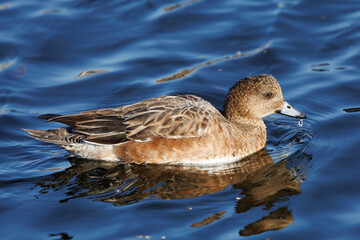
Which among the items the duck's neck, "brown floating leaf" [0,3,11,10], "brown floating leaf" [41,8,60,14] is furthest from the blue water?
the duck's neck

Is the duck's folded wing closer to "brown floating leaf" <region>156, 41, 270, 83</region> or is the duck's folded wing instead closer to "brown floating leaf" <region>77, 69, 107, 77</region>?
"brown floating leaf" <region>156, 41, 270, 83</region>

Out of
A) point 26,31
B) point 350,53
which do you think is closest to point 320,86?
point 350,53

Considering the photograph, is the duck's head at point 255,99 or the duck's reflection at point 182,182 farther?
the duck's head at point 255,99

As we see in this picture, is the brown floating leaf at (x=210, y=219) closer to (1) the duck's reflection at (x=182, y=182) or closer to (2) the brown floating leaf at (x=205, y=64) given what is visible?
(1) the duck's reflection at (x=182, y=182)

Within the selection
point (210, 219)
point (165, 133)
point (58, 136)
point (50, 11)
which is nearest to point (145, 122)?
point (165, 133)

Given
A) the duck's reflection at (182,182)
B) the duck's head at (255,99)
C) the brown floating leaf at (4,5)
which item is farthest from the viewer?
the brown floating leaf at (4,5)

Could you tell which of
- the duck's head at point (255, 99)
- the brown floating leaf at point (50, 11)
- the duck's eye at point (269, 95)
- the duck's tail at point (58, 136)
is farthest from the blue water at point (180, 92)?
the duck's eye at point (269, 95)

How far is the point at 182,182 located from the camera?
24.8 ft

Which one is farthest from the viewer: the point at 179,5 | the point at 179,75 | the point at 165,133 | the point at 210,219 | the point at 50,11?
the point at 179,5

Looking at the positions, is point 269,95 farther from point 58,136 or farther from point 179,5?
point 179,5

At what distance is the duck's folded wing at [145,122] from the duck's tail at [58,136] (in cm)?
15

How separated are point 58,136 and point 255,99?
2.93 m

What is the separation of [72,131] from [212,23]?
212 inches

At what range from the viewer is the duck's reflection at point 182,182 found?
7.13 m
